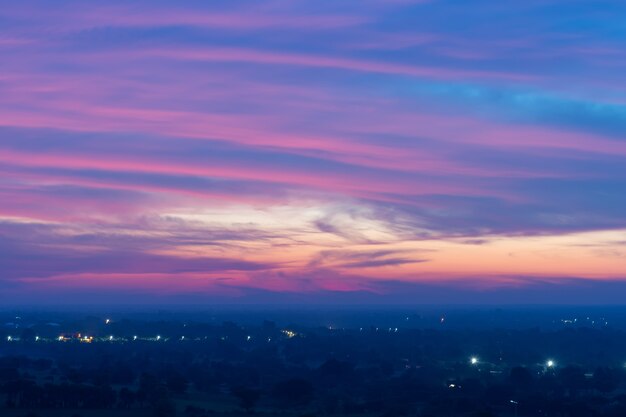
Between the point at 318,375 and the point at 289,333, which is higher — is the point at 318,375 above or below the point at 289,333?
below

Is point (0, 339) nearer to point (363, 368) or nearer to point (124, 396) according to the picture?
point (363, 368)

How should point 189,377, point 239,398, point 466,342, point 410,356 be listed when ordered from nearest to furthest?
point 239,398 → point 189,377 → point 410,356 → point 466,342

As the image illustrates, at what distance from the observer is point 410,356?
3814 inches

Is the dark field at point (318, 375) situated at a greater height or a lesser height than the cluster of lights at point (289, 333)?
lesser

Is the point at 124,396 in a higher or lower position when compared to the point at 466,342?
lower

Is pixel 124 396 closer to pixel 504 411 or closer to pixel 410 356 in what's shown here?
Result: pixel 504 411

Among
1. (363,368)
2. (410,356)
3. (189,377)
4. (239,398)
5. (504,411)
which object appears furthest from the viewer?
(410,356)

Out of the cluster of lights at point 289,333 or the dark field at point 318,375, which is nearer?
the dark field at point 318,375

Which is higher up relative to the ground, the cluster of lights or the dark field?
the cluster of lights

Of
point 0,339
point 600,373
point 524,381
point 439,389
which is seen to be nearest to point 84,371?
point 439,389

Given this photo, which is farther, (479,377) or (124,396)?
(479,377)

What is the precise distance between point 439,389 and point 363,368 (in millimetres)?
19034

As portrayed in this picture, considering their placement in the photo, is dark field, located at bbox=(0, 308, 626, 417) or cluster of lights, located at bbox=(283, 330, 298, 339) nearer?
dark field, located at bbox=(0, 308, 626, 417)

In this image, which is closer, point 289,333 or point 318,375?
point 318,375
